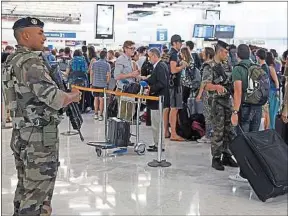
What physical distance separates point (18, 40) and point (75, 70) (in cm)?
674

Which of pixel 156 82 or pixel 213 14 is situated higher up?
pixel 213 14

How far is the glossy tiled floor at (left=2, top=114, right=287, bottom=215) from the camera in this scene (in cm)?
405

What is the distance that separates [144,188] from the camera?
468 cm

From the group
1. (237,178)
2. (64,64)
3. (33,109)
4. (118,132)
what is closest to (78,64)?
(64,64)

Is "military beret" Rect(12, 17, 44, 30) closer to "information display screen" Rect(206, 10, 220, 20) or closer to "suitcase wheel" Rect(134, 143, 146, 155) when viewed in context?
"suitcase wheel" Rect(134, 143, 146, 155)

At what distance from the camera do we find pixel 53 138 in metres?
3.00

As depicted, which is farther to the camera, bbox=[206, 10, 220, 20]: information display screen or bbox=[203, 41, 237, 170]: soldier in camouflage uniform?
bbox=[206, 10, 220, 20]: information display screen

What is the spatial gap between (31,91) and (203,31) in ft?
41.1

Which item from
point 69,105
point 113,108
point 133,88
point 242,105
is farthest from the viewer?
point 113,108

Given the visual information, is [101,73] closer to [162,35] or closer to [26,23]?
[26,23]

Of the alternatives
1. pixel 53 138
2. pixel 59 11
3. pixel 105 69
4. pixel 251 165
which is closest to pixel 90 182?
pixel 251 165

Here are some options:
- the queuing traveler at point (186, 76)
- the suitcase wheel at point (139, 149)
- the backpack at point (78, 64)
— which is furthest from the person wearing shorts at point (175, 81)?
the backpack at point (78, 64)

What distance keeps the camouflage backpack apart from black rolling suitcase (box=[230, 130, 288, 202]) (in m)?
2.26

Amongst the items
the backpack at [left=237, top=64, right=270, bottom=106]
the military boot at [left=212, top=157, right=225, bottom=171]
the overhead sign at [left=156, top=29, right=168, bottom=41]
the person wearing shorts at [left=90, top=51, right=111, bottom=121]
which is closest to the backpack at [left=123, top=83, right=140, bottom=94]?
the military boot at [left=212, top=157, right=225, bottom=171]
